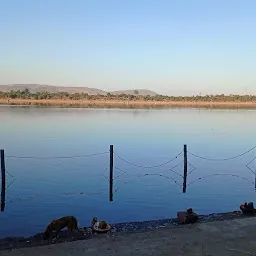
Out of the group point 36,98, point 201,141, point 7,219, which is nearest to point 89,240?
point 7,219

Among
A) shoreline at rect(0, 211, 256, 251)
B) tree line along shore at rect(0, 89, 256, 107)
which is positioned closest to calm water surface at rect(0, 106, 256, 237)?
shoreline at rect(0, 211, 256, 251)

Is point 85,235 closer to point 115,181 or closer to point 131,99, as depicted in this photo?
point 115,181

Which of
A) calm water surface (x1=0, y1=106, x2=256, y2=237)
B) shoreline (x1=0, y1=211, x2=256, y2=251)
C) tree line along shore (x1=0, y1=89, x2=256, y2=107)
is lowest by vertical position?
calm water surface (x1=0, y1=106, x2=256, y2=237)

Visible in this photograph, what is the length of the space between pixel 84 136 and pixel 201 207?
22.1m

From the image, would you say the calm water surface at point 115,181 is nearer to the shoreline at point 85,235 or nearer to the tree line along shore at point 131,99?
the shoreline at point 85,235

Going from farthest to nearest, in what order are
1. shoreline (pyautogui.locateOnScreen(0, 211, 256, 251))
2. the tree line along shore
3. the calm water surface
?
the tree line along shore, the calm water surface, shoreline (pyautogui.locateOnScreen(0, 211, 256, 251))

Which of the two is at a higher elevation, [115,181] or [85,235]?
[85,235]

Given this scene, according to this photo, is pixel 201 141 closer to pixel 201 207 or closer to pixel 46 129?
pixel 46 129

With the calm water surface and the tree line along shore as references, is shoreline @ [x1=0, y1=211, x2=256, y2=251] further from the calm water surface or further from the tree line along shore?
the tree line along shore

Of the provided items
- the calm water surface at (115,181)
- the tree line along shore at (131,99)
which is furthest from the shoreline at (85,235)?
the tree line along shore at (131,99)

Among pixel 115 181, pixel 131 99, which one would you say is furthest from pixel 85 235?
pixel 131 99

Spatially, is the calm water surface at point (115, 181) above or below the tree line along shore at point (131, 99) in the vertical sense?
below

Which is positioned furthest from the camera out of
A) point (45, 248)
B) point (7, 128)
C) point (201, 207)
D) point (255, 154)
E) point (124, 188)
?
point (7, 128)

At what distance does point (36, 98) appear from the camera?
133250 mm
